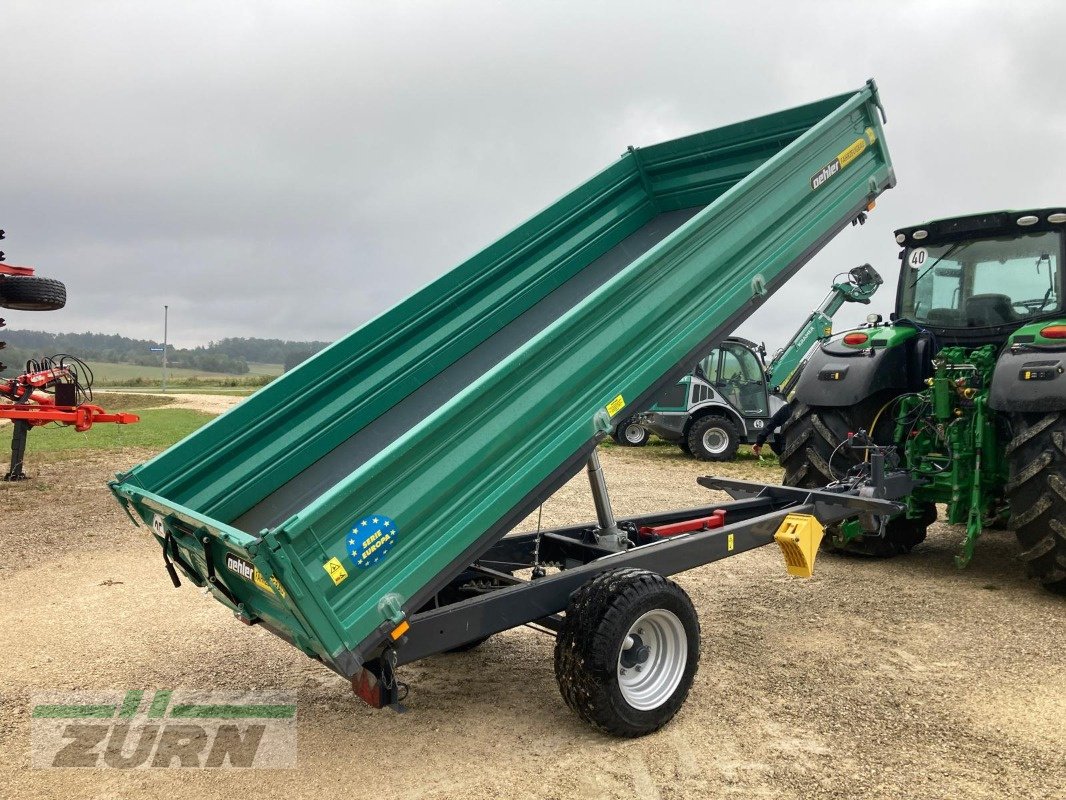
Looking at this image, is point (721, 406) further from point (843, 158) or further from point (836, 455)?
point (843, 158)

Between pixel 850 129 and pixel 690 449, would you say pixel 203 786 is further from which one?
pixel 690 449

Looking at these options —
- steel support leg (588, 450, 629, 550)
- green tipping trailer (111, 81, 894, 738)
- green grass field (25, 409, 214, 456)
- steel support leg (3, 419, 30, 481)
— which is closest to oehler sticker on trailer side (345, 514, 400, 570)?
green tipping trailer (111, 81, 894, 738)

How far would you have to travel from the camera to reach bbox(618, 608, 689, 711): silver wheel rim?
3.56 m

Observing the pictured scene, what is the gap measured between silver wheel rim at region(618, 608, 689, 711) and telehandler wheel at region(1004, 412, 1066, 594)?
9.26 feet

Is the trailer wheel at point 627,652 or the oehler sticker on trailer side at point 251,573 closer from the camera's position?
the oehler sticker on trailer side at point 251,573

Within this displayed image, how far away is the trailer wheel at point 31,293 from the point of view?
1071cm

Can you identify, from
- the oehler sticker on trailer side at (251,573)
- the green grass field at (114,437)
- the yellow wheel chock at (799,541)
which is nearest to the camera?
the oehler sticker on trailer side at (251,573)

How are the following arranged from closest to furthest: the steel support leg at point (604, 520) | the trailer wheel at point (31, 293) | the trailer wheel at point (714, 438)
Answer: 1. the steel support leg at point (604, 520)
2. the trailer wheel at point (31, 293)
3. the trailer wheel at point (714, 438)

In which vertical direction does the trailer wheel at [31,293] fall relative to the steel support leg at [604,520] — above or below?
above

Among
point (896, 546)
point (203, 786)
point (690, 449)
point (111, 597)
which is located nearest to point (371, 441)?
point (203, 786)

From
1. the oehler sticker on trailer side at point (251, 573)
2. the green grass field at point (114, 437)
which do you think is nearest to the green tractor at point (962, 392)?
the oehler sticker on trailer side at point (251, 573)

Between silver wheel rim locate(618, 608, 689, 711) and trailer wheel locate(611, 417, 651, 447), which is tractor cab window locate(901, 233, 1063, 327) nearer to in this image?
silver wheel rim locate(618, 608, 689, 711)

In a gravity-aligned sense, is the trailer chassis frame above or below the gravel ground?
above
